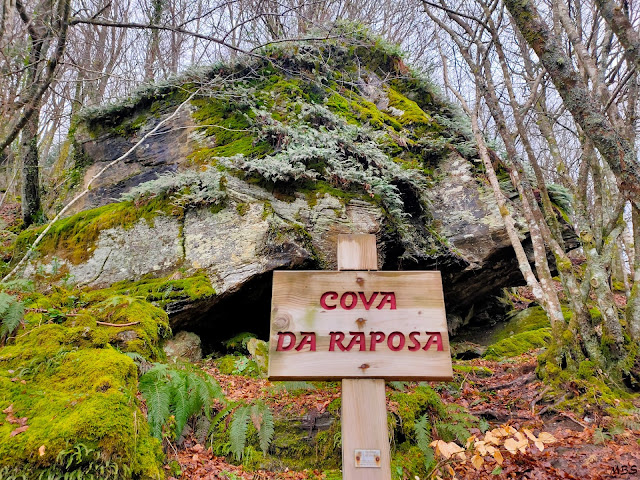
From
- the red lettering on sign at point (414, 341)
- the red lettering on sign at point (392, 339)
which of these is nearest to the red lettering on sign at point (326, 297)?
the red lettering on sign at point (392, 339)

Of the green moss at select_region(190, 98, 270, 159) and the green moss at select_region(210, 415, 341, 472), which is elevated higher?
the green moss at select_region(190, 98, 270, 159)

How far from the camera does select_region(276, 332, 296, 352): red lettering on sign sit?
2.31m

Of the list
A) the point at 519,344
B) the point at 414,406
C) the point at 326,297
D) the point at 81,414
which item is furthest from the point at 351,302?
the point at 519,344

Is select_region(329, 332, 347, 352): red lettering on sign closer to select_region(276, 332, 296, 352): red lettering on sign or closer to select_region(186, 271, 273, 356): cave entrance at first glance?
select_region(276, 332, 296, 352): red lettering on sign

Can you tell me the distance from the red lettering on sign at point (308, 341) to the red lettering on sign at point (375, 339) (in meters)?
0.34

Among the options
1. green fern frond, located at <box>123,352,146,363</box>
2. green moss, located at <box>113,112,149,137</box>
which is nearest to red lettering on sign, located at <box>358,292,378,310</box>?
green fern frond, located at <box>123,352,146,363</box>

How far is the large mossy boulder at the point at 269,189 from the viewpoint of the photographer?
6.26 metres

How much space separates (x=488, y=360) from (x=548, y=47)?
586 centimetres

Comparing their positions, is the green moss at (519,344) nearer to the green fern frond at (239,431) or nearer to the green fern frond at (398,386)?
the green fern frond at (398,386)

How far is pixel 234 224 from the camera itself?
6469 mm

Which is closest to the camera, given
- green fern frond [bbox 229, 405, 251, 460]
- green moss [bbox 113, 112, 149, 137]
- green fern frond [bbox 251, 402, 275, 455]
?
green fern frond [bbox 229, 405, 251, 460]

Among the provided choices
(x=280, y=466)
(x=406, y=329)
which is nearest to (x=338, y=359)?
(x=406, y=329)

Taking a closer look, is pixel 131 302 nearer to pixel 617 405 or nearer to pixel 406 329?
pixel 406 329

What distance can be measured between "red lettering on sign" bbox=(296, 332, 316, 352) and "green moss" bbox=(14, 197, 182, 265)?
16.8ft
